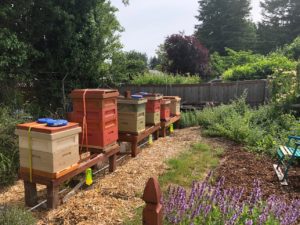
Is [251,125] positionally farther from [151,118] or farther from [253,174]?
[253,174]

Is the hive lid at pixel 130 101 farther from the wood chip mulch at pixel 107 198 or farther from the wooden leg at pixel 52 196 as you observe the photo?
the wooden leg at pixel 52 196

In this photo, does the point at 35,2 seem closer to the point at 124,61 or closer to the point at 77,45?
the point at 77,45

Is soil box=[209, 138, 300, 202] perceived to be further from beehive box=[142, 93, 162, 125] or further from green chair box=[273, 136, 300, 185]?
beehive box=[142, 93, 162, 125]

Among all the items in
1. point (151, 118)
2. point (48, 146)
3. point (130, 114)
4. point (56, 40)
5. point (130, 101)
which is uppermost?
point (56, 40)

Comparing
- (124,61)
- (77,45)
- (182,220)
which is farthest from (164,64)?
(182,220)

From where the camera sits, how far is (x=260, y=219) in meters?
2.92

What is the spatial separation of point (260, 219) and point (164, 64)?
19.8 meters

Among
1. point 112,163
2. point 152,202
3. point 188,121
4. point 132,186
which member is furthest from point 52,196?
point 188,121

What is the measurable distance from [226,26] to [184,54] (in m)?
19.2

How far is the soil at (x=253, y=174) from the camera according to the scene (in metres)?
4.59

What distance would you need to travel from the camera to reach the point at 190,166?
19.1ft

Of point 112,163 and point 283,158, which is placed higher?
point 283,158

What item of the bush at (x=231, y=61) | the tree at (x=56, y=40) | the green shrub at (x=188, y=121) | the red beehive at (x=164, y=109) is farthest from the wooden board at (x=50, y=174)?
the bush at (x=231, y=61)

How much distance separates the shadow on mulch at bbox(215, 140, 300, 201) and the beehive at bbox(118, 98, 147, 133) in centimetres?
192
